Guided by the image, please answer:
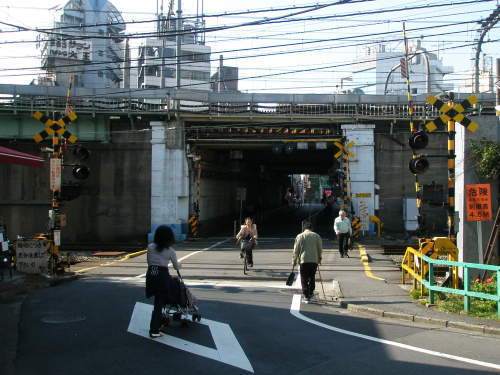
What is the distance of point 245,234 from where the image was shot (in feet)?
47.9

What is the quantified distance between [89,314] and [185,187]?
19.3m

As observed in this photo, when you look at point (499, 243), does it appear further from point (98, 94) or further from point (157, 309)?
point (98, 94)

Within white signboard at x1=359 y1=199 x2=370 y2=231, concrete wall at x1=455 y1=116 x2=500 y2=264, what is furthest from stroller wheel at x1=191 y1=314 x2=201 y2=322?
white signboard at x1=359 y1=199 x2=370 y2=231

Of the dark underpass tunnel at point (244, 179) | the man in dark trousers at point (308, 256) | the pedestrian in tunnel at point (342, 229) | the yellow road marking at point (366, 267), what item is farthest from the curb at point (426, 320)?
the dark underpass tunnel at point (244, 179)

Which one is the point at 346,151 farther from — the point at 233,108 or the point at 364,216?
the point at 233,108

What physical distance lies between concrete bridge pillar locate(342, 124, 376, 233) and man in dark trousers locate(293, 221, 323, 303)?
17646mm

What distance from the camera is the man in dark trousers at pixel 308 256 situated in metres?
10.2

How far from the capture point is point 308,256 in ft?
33.6

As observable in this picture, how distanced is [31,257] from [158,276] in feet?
25.4

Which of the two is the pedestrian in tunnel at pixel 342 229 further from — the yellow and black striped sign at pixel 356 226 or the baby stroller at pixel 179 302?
the baby stroller at pixel 179 302

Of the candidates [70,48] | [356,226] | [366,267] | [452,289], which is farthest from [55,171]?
[70,48]

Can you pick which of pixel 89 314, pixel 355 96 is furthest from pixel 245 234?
pixel 355 96

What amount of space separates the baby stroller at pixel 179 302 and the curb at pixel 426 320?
3.42 metres

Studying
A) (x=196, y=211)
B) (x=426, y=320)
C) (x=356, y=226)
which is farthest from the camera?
(x=196, y=211)
